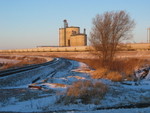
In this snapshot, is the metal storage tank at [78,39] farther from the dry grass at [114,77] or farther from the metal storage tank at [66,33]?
the dry grass at [114,77]

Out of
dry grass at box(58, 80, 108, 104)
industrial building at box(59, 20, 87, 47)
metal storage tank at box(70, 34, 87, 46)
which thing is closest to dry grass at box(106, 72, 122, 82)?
dry grass at box(58, 80, 108, 104)

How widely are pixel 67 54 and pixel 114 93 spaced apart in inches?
3089

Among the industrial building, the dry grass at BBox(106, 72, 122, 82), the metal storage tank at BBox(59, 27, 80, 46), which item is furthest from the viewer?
the metal storage tank at BBox(59, 27, 80, 46)

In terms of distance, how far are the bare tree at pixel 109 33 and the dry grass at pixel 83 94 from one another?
24115 millimetres

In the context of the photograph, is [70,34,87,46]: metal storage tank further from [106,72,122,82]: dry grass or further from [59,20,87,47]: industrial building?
[106,72,122,82]: dry grass

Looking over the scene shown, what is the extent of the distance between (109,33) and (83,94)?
86.5ft

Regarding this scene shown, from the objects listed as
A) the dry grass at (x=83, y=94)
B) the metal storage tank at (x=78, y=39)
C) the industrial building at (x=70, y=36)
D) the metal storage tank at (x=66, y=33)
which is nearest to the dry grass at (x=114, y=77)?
the dry grass at (x=83, y=94)

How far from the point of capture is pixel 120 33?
124 feet

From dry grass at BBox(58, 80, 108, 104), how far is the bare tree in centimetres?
2411

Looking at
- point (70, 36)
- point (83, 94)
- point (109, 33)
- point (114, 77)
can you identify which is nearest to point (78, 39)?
point (70, 36)

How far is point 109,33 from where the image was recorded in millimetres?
37344

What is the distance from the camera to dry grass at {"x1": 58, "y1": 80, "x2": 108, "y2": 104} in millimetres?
11428

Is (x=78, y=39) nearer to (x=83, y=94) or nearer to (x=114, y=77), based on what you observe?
(x=114, y=77)

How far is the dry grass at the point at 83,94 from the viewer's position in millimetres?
11428
